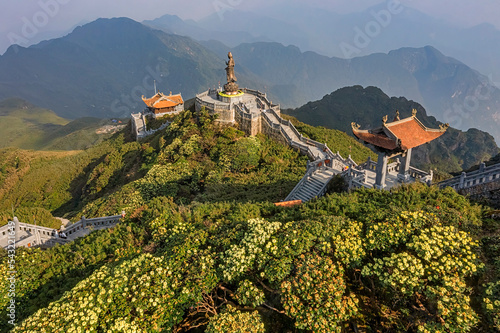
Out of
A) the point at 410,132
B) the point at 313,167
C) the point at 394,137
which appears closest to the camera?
the point at 394,137

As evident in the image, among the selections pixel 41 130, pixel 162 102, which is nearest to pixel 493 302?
pixel 162 102

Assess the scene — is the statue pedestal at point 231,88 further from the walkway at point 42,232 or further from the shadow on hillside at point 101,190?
the walkway at point 42,232

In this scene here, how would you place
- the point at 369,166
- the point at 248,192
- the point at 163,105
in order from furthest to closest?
the point at 163,105 → the point at 248,192 → the point at 369,166

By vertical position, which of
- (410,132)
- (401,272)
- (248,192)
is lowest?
(248,192)

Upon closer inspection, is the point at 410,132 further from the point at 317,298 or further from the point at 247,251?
the point at 317,298

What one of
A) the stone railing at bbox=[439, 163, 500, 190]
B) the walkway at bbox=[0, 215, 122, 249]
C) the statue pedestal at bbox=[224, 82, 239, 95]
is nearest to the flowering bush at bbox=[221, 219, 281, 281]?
the stone railing at bbox=[439, 163, 500, 190]

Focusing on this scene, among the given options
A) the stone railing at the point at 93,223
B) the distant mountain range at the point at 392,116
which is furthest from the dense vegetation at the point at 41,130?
the distant mountain range at the point at 392,116

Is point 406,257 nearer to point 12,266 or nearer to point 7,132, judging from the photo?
point 12,266
